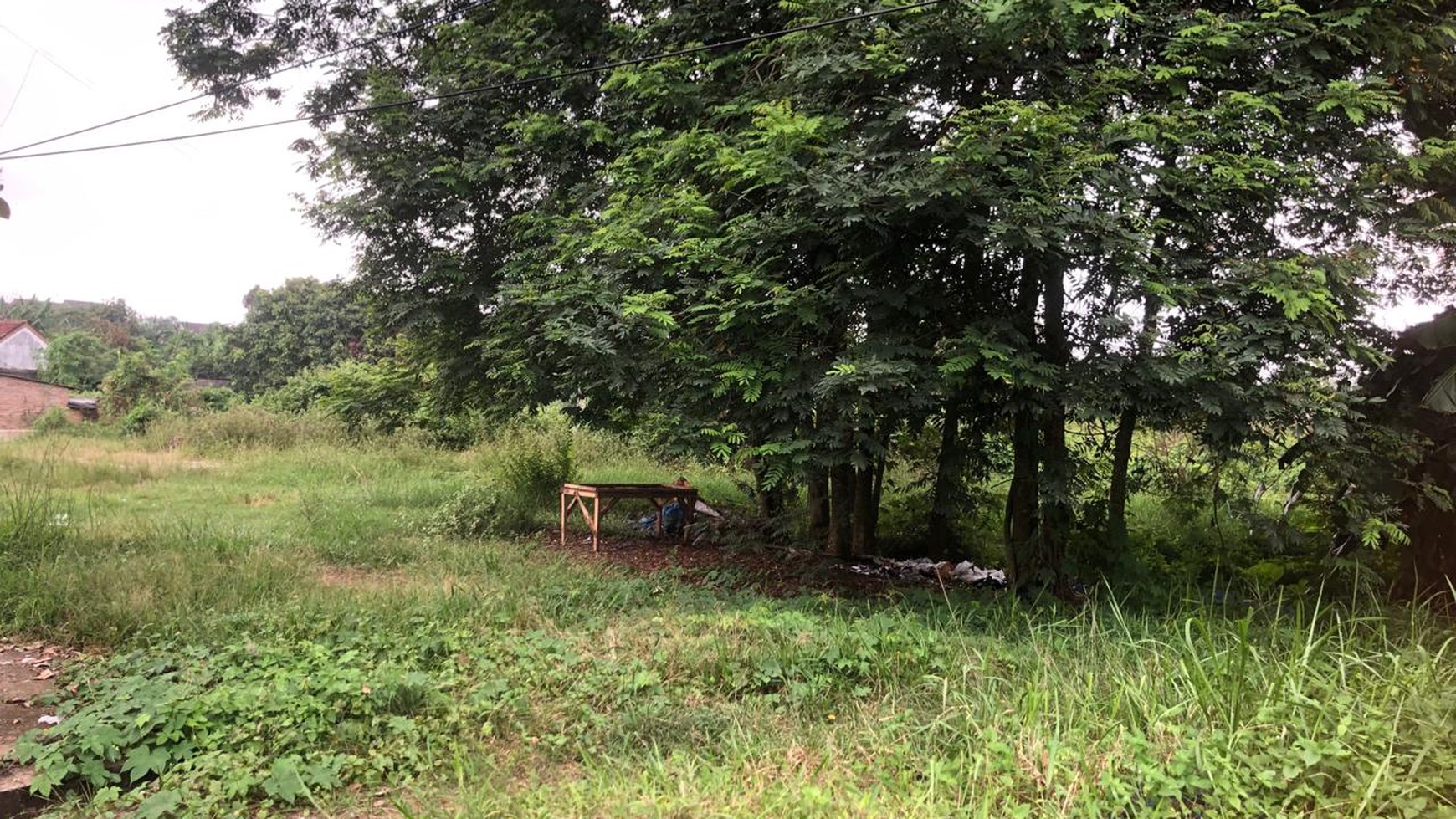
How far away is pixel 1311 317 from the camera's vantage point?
4.53 metres

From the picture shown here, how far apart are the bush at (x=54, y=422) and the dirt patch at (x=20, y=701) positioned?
2040cm

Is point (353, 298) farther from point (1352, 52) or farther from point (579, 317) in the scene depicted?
point (1352, 52)

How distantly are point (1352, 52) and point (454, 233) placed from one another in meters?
7.76

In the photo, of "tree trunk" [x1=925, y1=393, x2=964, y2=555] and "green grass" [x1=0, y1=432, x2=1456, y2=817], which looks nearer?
"green grass" [x1=0, y1=432, x2=1456, y2=817]

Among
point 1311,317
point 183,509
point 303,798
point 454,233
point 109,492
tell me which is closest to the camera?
point 303,798

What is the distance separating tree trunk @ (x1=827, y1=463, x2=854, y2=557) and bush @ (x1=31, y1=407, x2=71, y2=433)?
21839 mm

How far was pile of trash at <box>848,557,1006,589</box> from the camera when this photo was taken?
7.38 m

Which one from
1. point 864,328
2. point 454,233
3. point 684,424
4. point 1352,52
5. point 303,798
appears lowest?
point 303,798

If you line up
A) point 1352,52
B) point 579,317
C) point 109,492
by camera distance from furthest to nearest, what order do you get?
1. point 109,492
2. point 579,317
3. point 1352,52

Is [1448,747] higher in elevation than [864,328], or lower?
lower

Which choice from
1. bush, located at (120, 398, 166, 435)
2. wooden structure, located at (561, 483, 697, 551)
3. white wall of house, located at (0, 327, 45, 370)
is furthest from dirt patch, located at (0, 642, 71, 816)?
white wall of house, located at (0, 327, 45, 370)

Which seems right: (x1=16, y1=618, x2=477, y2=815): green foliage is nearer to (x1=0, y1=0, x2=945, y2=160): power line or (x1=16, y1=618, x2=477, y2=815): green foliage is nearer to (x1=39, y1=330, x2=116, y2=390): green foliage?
(x1=0, y1=0, x2=945, y2=160): power line

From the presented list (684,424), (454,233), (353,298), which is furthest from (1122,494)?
(353,298)

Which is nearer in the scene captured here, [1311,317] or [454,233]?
[1311,317]
